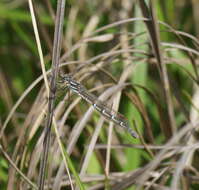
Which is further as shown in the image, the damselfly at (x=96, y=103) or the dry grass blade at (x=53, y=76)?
the damselfly at (x=96, y=103)

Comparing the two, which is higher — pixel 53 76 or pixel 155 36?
pixel 155 36

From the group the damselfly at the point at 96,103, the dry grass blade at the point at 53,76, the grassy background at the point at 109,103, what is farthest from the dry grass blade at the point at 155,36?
the dry grass blade at the point at 53,76

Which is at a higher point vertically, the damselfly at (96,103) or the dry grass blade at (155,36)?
the dry grass blade at (155,36)

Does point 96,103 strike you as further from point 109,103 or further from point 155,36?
point 155,36

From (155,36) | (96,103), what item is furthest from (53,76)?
(155,36)

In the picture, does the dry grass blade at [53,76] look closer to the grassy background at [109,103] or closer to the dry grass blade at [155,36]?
the grassy background at [109,103]

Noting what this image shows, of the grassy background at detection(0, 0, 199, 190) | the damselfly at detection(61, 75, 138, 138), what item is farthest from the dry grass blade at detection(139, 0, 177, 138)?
the damselfly at detection(61, 75, 138, 138)
